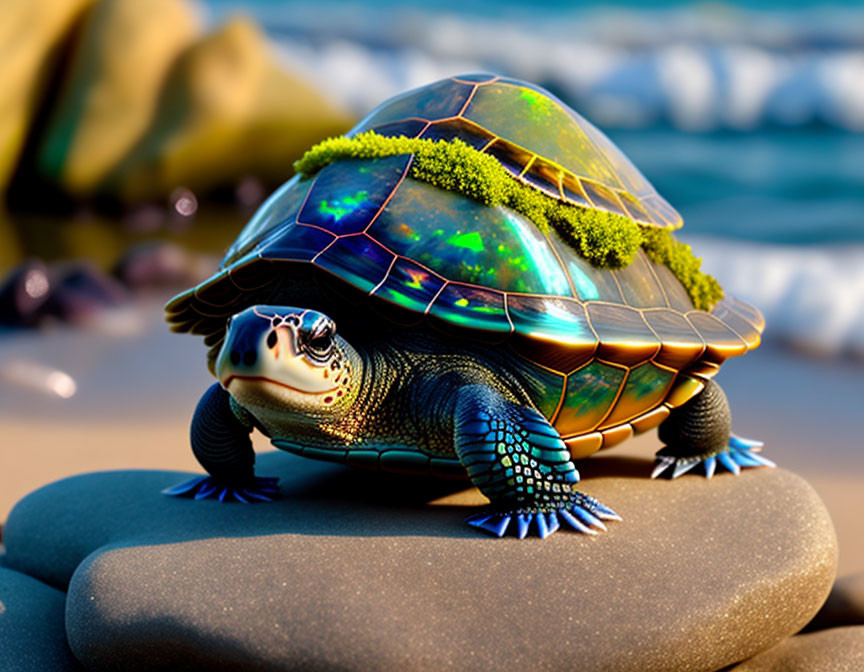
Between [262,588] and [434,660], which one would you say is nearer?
[434,660]

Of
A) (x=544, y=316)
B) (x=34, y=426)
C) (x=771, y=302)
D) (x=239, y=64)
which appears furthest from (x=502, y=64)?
(x=544, y=316)

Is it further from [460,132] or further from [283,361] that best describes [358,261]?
[460,132]

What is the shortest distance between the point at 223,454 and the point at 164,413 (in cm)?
222

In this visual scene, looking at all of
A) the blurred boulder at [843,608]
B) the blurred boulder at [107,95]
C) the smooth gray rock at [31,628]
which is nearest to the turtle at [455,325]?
the smooth gray rock at [31,628]

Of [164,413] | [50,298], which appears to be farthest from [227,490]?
[50,298]

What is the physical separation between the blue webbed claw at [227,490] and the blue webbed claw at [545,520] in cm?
68

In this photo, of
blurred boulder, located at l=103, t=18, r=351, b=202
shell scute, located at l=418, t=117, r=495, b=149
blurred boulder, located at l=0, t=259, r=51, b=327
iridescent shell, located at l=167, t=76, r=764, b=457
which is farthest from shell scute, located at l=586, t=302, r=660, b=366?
blurred boulder, located at l=103, t=18, r=351, b=202

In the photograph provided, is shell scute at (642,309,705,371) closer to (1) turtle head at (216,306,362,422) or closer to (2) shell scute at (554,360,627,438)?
(2) shell scute at (554,360,627,438)

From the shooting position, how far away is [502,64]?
1878 centimetres

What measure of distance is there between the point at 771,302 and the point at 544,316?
16.4 ft

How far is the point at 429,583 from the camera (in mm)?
2322

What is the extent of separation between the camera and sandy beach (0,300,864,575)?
4.29 metres

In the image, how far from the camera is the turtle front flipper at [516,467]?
2408 millimetres

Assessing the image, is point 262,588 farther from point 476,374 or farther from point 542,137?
point 542,137
